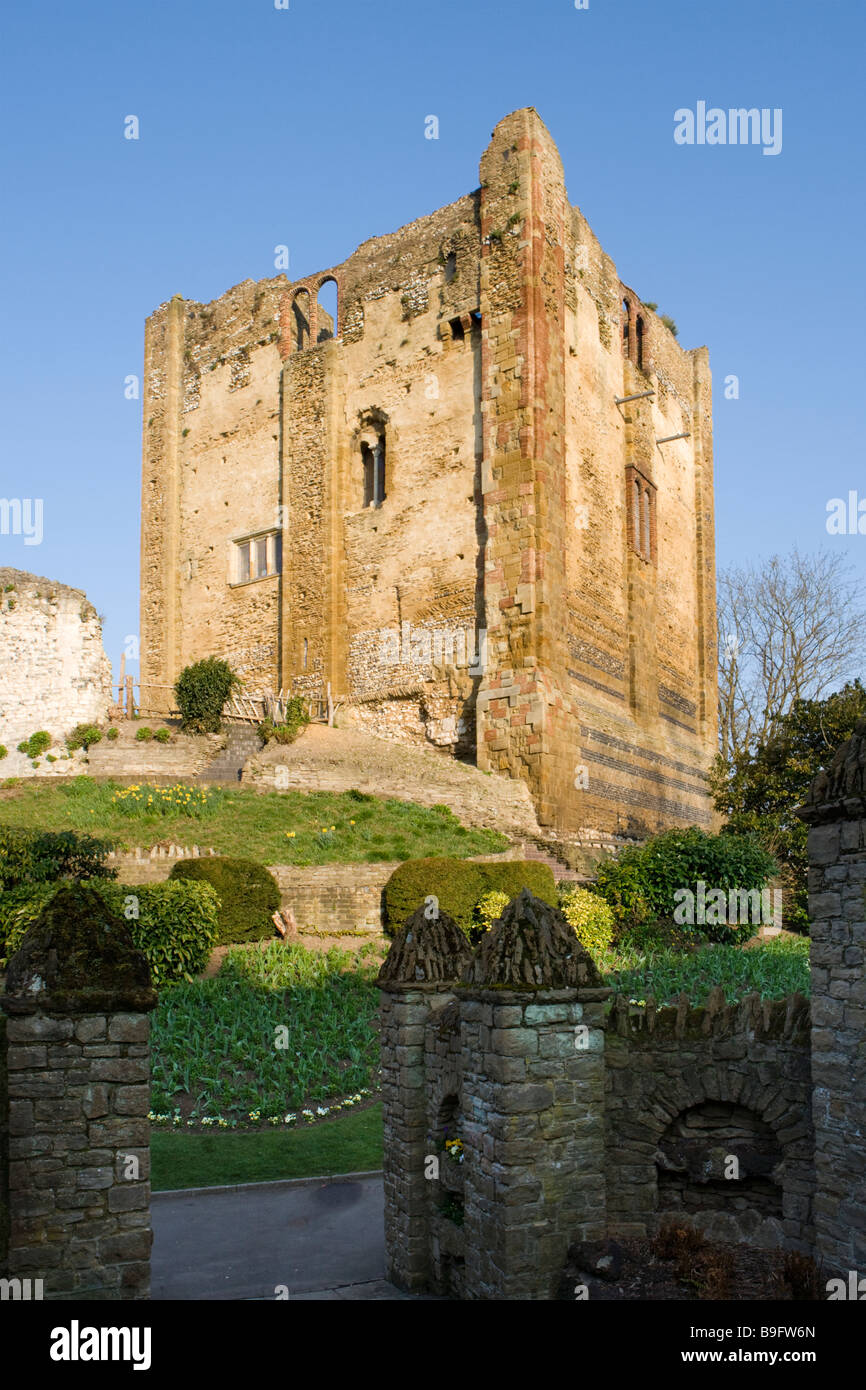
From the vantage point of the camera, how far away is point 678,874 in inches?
743

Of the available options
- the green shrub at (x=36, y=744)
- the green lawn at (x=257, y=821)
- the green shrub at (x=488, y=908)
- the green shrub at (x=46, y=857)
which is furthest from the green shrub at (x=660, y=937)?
the green shrub at (x=36, y=744)

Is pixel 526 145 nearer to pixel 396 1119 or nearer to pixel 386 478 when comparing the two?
pixel 386 478

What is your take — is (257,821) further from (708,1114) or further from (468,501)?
(708,1114)

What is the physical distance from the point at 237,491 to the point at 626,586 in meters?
11.6

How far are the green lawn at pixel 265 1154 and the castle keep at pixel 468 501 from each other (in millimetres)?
12775

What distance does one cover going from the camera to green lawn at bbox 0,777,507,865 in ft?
63.8

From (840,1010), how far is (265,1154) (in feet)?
23.7

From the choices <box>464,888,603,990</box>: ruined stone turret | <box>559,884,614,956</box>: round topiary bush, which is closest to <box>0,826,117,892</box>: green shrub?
<box>559,884,614,956</box>: round topiary bush

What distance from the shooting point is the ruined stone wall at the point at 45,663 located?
26.1 metres

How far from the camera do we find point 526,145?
2709cm

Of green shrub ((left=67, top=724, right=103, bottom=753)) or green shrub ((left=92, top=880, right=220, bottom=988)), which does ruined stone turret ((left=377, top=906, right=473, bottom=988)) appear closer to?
green shrub ((left=92, top=880, right=220, bottom=988))

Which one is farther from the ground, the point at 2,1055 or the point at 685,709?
the point at 685,709
